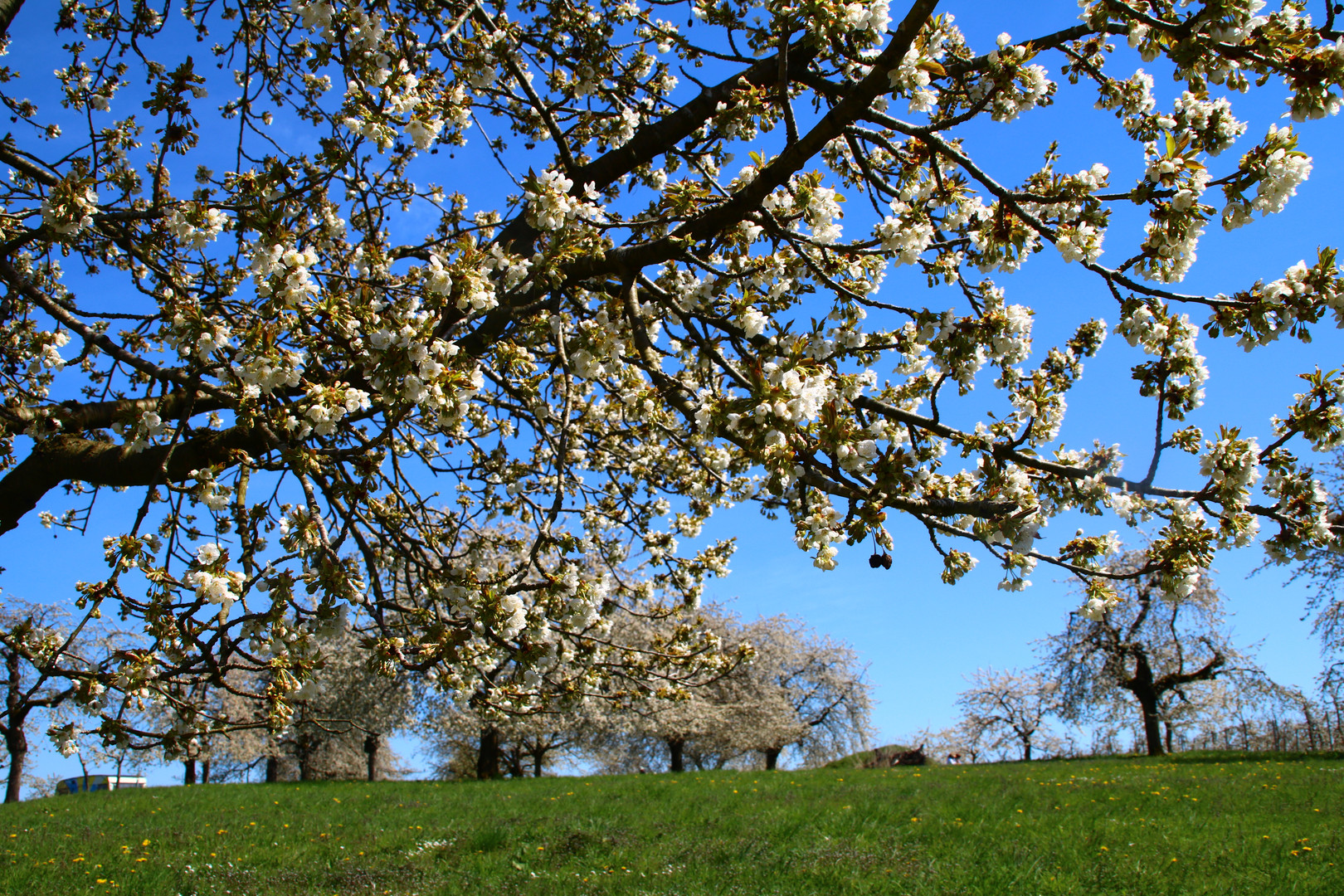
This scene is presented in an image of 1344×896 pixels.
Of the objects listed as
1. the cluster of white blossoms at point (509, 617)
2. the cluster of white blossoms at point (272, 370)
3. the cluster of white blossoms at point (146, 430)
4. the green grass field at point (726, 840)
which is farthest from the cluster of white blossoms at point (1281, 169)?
the cluster of white blossoms at point (146, 430)

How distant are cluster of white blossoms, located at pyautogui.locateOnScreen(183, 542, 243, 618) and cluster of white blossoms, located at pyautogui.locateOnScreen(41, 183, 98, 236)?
173 cm

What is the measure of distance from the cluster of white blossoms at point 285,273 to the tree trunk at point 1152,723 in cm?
2886

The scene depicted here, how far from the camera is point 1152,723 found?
86.2 ft

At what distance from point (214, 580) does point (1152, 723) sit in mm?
30259

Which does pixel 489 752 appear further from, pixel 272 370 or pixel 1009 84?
pixel 1009 84

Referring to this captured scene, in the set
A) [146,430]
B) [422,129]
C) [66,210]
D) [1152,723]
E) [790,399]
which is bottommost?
[1152,723]

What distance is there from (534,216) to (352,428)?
2.18 m

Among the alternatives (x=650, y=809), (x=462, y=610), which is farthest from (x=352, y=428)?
(x=650, y=809)

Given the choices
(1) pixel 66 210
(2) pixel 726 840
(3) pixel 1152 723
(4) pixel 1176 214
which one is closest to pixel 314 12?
(1) pixel 66 210

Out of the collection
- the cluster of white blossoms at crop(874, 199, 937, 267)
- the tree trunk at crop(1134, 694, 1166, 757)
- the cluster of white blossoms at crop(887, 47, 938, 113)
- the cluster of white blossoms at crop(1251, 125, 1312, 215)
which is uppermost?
the cluster of white blossoms at crop(887, 47, 938, 113)

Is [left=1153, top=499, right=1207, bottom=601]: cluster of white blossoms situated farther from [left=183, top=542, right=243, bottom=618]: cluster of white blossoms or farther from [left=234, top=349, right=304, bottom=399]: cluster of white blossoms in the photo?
[left=183, top=542, right=243, bottom=618]: cluster of white blossoms

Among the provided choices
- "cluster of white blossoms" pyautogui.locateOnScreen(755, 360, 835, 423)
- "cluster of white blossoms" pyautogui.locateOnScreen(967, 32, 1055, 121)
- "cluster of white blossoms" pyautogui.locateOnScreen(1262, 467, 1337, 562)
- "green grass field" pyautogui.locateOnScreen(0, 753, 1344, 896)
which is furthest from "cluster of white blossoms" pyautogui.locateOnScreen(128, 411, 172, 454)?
"cluster of white blossoms" pyautogui.locateOnScreen(1262, 467, 1337, 562)

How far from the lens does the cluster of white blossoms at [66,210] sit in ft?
12.6

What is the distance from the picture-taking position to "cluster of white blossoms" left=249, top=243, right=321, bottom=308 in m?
3.56
